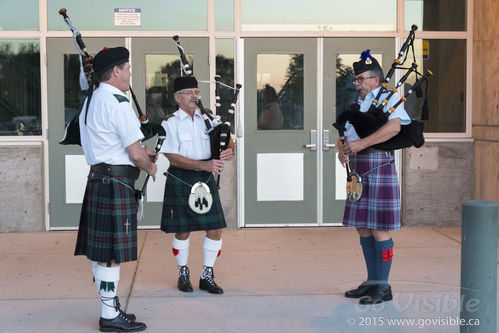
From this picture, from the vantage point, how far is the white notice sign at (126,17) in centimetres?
750

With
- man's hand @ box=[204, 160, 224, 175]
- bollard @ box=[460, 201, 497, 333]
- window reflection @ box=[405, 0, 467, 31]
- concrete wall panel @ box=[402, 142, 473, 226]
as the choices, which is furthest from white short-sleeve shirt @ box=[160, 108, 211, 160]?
window reflection @ box=[405, 0, 467, 31]

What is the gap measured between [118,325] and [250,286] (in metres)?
1.33

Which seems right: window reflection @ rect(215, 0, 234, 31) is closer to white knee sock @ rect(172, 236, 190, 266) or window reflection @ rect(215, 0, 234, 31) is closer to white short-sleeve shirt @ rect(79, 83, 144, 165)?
white knee sock @ rect(172, 236, 190, 266)

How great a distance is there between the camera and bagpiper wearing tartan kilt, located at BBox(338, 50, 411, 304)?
4793mm

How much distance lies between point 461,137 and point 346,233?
5.78 feet

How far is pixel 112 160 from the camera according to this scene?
4160 mm

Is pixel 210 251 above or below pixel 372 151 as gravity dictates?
below

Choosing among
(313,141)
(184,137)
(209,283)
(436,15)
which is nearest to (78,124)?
(184,137)

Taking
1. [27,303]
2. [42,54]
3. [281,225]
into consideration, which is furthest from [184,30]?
[27,303]

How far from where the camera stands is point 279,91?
25.0 feet

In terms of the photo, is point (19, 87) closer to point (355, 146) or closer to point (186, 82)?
point (186, 82)

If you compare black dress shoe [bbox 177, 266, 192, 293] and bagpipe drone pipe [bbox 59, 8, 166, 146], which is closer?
bagpipe drone pipe [bbox 59, 8, 166, 146]

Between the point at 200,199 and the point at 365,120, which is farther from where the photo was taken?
the point at 200,199

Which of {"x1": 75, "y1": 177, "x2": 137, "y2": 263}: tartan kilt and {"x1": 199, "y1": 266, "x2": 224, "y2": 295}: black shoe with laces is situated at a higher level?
{"x1": 75, "y1": 177, "x2": 137, "y2": 263}: tartan kilt
